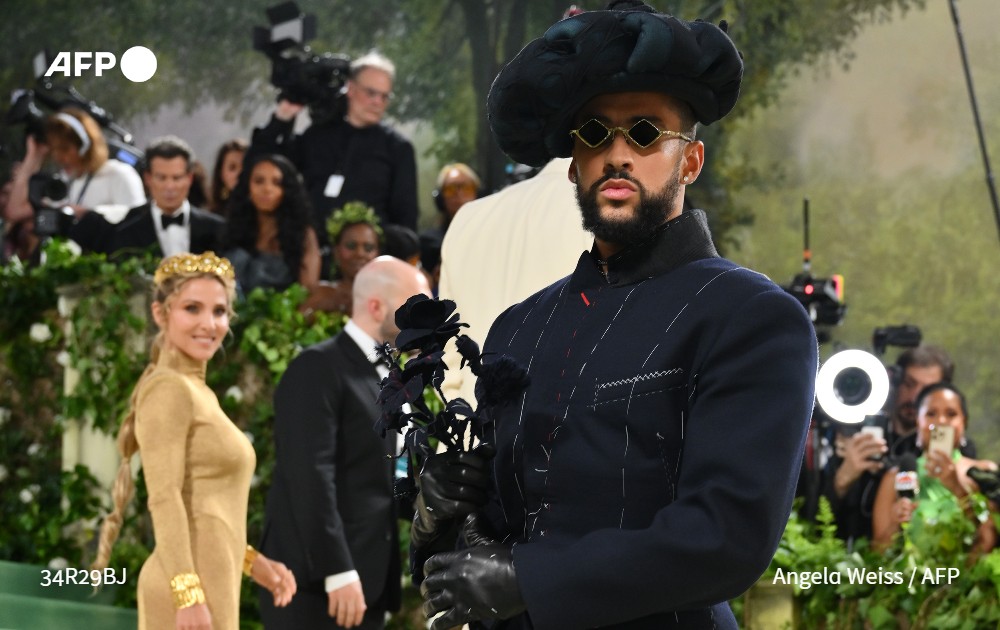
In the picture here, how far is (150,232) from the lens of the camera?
683 cm

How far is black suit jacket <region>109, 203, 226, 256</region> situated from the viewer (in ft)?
22.1

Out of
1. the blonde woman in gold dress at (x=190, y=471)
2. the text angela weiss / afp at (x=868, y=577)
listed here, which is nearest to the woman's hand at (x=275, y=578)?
the blonde woman in gold dress at (x=190, y=471)

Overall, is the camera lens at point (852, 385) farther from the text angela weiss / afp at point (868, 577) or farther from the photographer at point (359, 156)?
the photographer at point (359, 156)

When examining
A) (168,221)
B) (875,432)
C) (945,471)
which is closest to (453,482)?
(945,471)

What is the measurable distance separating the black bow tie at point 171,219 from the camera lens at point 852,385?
297 centimetres

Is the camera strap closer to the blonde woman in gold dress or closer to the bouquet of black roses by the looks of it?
the blonde woman in gold dress

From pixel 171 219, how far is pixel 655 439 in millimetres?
5127

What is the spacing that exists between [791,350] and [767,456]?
153mm

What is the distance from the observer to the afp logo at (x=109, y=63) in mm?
11055

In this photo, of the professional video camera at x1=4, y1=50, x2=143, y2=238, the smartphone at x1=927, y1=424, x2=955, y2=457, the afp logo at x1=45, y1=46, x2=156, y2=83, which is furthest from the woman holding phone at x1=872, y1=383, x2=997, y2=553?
the afp logo at x1=45, y1=46, x2=156, y2=83

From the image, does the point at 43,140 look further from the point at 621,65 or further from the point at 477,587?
the point at 477,587

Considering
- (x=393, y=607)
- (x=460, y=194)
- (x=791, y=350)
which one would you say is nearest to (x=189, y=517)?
(x=393, y=607)

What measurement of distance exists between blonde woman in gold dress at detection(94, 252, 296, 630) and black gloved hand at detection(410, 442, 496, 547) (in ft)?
6.91

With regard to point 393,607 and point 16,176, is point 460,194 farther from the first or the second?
point 393,607
